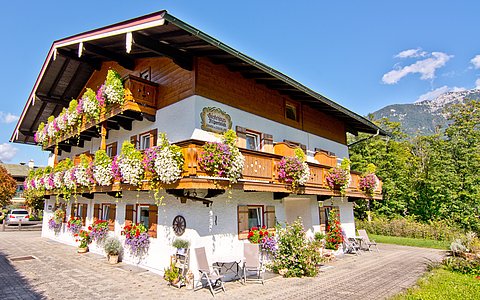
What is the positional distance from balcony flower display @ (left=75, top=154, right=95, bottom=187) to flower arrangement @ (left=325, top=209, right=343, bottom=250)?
10254 mm

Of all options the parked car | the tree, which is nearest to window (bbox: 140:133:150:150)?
the parked car

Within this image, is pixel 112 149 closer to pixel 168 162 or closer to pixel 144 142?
pixel 144 142

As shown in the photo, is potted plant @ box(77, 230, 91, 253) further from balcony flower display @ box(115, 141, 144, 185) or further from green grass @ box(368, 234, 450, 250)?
green grass @ box(368, 234, 450, 250)

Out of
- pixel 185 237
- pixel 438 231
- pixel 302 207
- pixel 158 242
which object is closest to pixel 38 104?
pixel 158 242

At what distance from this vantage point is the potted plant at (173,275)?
8656mm

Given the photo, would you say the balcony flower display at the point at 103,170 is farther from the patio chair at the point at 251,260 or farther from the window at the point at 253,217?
the patio chair at the point at 251,260

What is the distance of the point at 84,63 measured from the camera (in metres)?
15.6

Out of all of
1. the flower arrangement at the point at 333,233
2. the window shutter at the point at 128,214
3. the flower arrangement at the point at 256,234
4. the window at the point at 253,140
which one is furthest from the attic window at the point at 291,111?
the window shutter at the point at 128,214

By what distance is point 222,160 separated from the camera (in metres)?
8.13

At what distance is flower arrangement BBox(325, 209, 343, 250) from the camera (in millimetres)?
13602

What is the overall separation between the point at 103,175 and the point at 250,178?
5.36 meters

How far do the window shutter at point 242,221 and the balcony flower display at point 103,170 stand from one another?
472 centimetres

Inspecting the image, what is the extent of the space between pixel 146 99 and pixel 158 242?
511 centimetres

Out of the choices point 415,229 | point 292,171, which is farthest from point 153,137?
point 415,229
